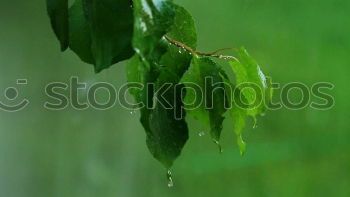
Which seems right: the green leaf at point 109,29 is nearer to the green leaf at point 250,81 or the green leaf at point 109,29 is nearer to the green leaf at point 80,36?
the green leaf at point 80,36

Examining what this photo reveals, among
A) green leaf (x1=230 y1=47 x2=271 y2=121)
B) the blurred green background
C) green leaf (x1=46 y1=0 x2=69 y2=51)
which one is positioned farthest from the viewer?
the blurred green background

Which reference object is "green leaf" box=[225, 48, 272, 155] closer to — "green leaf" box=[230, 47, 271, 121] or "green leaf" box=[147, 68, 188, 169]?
"green leaf" box=[230, 47, 271, 121]

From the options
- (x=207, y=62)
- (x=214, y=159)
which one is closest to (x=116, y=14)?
(x=207, y=62)

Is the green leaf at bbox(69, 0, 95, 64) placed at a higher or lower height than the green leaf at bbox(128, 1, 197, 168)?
higher

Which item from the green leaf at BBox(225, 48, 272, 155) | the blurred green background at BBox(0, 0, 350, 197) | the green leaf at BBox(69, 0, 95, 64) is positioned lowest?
Answer: the blurred green background at BBox(0, 0, 350, 197)

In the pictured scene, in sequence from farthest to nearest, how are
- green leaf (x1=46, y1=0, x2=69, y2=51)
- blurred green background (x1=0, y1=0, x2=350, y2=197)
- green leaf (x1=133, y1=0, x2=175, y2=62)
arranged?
blurred green background (x1=0, y1=0, x2=350, y2=197)
green leaf (x1=46, y1=0, x2=69, y2=51)
green leaf (x1=133, y1=0, x2=175, y2=62)

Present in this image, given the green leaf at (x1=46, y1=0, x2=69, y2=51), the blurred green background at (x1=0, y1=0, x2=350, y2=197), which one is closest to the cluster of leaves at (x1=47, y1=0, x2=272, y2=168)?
the green leaf at (x1=46, y1=0, x2=69, y2=51)

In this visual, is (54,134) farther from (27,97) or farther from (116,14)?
(116,14)

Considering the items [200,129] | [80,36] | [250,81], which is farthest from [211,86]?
[200,129]
